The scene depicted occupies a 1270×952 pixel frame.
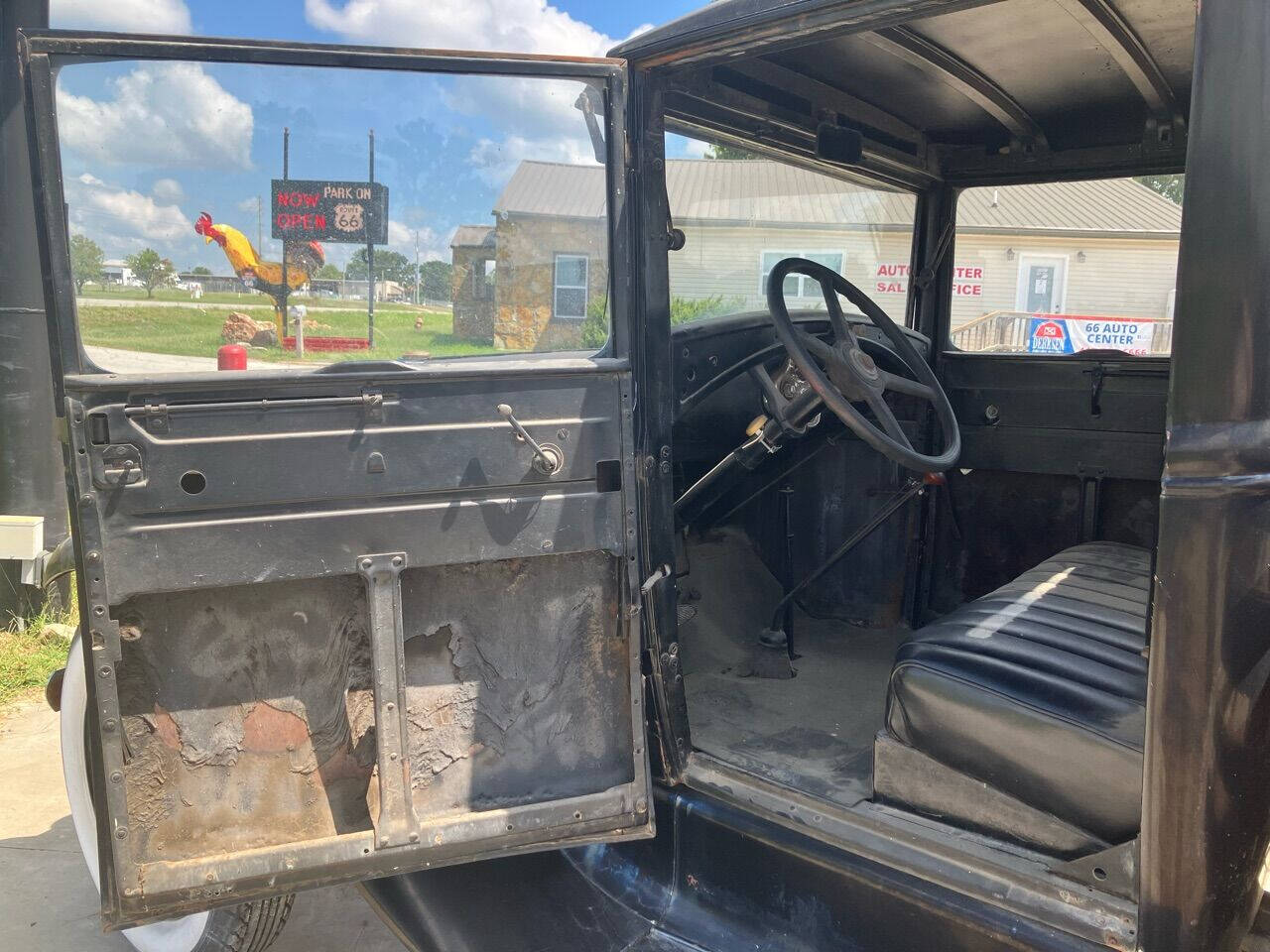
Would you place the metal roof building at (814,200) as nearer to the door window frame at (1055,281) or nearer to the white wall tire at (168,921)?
the door window frame at (1055,281)

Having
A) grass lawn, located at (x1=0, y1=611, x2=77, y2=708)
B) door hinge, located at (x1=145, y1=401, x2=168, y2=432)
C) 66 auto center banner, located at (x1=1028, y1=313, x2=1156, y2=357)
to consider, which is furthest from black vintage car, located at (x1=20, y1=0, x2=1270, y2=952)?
grass lawn, located at (x1=0, y1=611, x2=77, y2=708)

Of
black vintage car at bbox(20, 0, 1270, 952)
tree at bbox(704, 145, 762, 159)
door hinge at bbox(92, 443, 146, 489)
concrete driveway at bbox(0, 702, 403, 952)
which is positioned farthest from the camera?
concrete driveway at bbox(0, 702, 403, 952)

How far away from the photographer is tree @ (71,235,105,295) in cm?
169

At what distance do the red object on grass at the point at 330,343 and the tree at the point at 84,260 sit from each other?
0.34 metres

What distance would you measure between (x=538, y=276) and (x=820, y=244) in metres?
1.27

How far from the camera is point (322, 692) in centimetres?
184

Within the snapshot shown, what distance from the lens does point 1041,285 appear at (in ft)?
10.3

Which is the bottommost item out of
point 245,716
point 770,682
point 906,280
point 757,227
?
point 770,682

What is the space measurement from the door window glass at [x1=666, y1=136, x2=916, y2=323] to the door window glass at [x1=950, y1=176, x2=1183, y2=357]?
333 millimetres

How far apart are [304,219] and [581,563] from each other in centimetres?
84

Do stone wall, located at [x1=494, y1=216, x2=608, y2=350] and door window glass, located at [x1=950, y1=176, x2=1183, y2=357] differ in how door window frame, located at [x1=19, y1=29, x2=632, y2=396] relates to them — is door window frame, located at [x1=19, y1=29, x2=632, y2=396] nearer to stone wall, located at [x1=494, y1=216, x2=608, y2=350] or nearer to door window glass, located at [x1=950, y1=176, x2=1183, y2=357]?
stone wall, located at [x1=494, y1=216, x2=608, y2=350]

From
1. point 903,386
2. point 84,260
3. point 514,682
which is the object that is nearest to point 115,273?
point 84,260

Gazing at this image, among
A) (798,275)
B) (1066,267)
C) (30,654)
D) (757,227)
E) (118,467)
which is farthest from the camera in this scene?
(30,654)

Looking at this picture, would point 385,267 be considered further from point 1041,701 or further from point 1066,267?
point 1066,267
